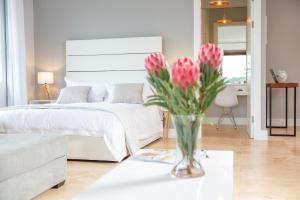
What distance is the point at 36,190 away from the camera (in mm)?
2658

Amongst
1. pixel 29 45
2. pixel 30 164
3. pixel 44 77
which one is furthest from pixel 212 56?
pixel 29 45

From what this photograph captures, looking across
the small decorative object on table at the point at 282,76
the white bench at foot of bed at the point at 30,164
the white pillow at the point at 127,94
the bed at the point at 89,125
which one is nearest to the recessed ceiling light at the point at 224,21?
the small decorative object on table at the point at 282,76

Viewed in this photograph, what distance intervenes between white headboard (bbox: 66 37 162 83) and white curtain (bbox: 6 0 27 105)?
742 millimetres

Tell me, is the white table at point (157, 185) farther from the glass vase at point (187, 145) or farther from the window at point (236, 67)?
the window at point (236, 67)

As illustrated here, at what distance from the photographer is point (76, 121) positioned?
3898mm

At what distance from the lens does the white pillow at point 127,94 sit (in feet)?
16.9

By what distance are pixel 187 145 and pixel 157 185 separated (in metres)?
0.21

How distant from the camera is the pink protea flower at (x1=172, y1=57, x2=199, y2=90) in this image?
4.25ft

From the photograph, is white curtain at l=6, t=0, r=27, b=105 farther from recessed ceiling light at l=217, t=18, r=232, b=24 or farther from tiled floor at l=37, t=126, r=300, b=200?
recessed ceiling light at l=217, t=18, r=232, b=24

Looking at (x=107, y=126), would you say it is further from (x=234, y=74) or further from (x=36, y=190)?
(x=234, y=74)

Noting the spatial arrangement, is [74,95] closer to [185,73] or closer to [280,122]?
A: [280,122]

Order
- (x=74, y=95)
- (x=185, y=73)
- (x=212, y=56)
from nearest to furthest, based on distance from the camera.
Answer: (x=185, y=73) → (x=212, y=56) → (x=74, y=95)

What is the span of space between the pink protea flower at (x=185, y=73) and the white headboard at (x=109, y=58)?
4.43 meters

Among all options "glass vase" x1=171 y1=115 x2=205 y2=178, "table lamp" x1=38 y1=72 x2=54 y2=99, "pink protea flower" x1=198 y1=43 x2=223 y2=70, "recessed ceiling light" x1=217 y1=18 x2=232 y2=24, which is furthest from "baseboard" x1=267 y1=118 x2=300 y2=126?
"pink protea flower" x1=198 y1=43 x2=223 y2=70
